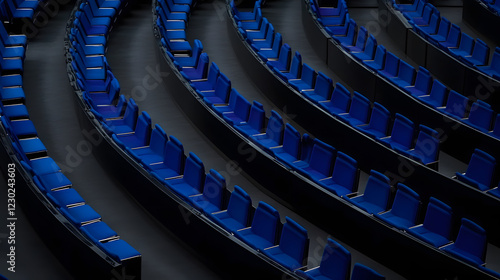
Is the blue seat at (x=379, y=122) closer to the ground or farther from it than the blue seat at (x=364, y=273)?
farther from it

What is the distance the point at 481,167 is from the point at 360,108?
1.07 metres

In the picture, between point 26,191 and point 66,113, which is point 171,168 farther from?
point 66,113

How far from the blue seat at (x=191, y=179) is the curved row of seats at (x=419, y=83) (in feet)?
5.66

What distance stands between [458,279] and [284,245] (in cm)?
86

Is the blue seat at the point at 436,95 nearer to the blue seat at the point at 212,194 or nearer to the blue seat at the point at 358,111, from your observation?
the blue seat at the point at 358,111

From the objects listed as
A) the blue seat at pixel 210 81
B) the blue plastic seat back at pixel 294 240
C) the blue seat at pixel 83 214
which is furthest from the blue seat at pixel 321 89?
the blue seat at pixel 83 214

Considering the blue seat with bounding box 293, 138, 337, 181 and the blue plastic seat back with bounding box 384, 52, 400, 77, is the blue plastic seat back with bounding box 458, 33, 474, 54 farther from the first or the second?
the blue seat with bounding box 293, 138, 337, 181

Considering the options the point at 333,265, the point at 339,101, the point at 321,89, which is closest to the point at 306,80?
the point at 321,89

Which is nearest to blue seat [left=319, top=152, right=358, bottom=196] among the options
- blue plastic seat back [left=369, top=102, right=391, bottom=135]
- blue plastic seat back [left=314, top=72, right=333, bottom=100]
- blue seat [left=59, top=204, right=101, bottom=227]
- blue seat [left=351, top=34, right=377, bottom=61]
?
blue plastic seat back [left=369, top=102, right=391, bottom=135]

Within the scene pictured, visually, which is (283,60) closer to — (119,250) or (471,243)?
(471,243)

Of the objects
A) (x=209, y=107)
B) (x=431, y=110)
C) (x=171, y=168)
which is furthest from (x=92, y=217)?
(x=431, y=110)

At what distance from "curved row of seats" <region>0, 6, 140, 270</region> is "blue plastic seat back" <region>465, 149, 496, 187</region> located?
81.7 inches

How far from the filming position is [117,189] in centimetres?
449

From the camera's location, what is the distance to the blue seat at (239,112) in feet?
16.6
